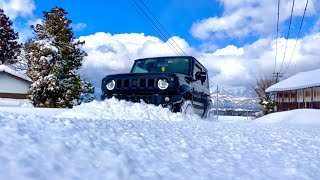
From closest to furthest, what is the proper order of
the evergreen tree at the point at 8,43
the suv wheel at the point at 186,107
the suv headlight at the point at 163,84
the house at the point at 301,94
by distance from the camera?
Result: the suv headlight at the point at 163,84 < the suv wheel at the point at 186,107 < the house at the point at 301,94 < the evergreen tree at the point at 8,43

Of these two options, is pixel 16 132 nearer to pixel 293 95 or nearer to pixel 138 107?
pixel 138 107

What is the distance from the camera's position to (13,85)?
32.7 metres

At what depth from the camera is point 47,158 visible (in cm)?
150

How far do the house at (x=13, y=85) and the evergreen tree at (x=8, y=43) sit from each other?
44.9 ft

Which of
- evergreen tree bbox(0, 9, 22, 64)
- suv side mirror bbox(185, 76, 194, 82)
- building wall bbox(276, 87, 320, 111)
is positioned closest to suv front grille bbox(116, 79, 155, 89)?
suv side mirror bbox(185, 76, 194, 82)

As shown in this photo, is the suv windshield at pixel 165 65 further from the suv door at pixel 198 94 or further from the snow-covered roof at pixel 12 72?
the snow-covered roof at pixel 12 72

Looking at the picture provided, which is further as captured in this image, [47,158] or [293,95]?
[293,95]

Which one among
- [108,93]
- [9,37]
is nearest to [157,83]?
[108,93]

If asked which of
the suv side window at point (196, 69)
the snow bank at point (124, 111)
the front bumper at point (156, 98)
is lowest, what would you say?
the snow bank at point (124, 111)

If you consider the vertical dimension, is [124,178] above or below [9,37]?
below

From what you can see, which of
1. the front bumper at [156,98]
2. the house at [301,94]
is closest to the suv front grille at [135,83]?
the front bumper at [156,98]

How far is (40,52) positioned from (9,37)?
2564 cm

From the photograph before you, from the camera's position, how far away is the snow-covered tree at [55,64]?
2358cm

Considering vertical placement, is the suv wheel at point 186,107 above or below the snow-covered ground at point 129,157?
above
